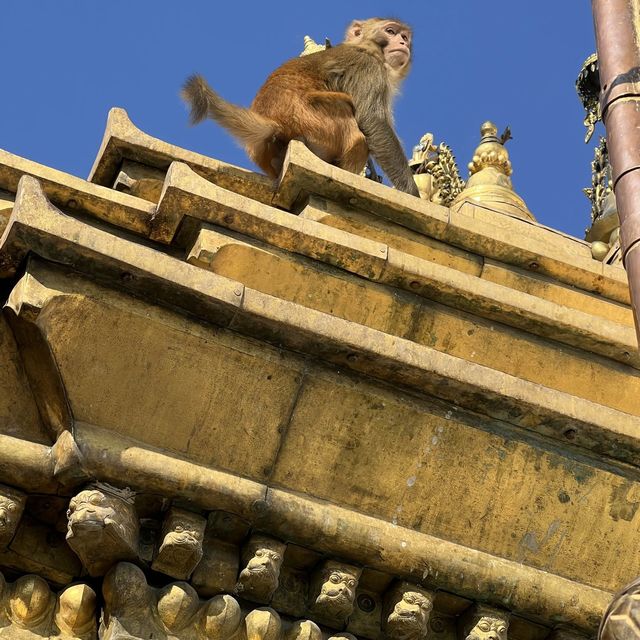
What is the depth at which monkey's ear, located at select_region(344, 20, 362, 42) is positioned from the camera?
41.5ft


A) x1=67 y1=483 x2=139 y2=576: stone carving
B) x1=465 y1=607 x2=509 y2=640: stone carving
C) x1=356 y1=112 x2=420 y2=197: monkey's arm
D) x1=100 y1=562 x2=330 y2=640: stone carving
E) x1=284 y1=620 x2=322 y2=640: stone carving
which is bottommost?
x1=100 y1=562 x2=330 y2=640: stone carving

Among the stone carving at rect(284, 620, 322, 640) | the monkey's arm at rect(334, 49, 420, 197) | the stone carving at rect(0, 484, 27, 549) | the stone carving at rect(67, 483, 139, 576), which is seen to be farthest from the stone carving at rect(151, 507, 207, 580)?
the monkey's arm at rect(334, 49, 420, 197)

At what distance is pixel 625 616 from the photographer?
4242 mm

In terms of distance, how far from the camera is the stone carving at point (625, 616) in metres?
4.21

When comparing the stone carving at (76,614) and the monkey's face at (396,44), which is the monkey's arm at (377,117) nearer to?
the monkey's face at (396,44)

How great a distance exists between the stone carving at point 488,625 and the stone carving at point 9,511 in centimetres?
202

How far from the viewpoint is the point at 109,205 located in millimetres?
7465

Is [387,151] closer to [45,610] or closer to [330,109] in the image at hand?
[330,109]

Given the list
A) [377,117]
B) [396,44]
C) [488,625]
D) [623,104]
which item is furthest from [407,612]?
[396,44]

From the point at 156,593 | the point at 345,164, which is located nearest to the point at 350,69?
the point at 345,164

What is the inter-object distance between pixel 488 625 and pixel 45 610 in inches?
75.9

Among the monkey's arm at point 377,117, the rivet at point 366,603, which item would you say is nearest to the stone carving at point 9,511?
the rivet at point 366,603

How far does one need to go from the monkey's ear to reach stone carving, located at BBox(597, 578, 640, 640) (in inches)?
351

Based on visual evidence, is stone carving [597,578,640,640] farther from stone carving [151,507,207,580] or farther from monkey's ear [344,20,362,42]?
monkey's ear [344,20,362,42]
